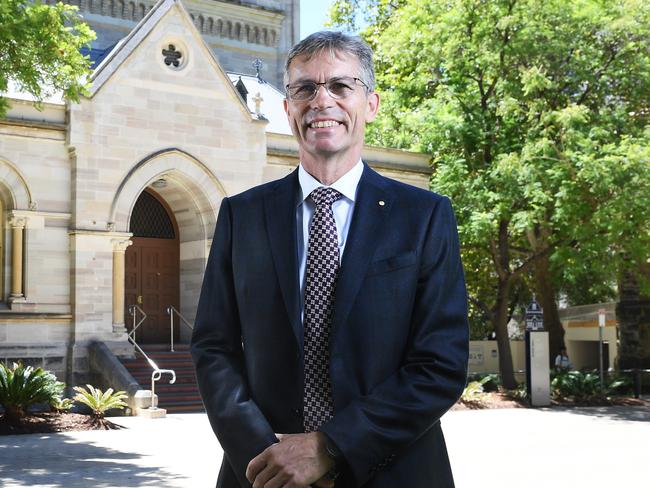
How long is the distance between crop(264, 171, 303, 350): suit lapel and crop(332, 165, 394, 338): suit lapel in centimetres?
14

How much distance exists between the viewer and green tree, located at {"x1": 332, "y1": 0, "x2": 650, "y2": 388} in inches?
893

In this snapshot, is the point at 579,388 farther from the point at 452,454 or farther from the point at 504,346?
the point at 452,454

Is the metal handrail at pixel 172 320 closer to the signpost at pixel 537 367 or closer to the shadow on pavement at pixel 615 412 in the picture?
the signpost at pixel 537 367

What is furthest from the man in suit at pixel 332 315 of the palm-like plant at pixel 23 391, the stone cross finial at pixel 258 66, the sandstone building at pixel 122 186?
the stone cross finial at pixel 258 66

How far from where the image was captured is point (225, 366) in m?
3.04

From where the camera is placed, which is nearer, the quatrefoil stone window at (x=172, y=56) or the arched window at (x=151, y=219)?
the quatrefoil stone window at (x=172, y=56)

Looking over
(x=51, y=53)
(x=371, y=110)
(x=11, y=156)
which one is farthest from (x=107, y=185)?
(x=371, y=110)

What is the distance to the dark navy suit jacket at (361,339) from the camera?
280cm

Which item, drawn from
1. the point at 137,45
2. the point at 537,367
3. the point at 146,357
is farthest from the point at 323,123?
the point at 137,45

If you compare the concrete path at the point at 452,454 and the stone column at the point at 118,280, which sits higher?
the stone column at the point at 118,280

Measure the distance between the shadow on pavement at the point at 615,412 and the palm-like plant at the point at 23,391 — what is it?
38.0 ft

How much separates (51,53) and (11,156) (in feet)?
24.1

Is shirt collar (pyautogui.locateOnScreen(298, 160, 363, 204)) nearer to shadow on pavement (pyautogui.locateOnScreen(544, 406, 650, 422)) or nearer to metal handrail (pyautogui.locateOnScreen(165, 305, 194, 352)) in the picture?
shadow on pavement (pyautogui.locateOnScreen(544, 406, 650, 422))

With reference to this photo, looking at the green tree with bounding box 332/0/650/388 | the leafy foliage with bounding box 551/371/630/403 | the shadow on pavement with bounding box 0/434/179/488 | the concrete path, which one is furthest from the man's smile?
the leafy foliage with bounding box 551/371/630/403
